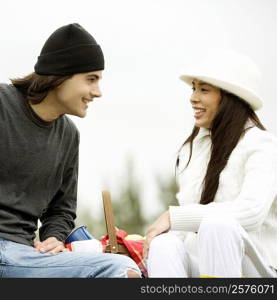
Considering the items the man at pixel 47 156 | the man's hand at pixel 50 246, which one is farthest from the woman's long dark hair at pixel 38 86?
the man's hand at pixel 50 246

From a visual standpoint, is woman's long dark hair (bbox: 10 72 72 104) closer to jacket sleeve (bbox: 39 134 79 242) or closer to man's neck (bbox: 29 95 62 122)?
man's neck (bbox: 29 95 62 122)

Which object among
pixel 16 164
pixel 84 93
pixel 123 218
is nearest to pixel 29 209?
pixel 16 164

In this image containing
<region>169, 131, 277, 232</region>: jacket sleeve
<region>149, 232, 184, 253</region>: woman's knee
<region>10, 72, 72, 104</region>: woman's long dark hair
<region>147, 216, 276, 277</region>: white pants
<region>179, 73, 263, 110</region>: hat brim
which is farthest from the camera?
<region>179, 73, 263, 110</region>: hat brim

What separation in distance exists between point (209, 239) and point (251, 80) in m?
1.21

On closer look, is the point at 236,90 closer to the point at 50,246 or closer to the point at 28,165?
the point at 28,165

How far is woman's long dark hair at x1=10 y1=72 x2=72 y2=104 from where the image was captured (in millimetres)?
5064

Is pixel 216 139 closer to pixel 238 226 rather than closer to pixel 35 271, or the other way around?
pixel 238 226

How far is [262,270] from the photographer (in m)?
4.92

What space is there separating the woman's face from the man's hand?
3.85 feet

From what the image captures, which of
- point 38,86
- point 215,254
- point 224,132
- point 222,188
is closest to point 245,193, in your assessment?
point 222,188

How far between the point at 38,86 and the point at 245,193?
1387 millimetres

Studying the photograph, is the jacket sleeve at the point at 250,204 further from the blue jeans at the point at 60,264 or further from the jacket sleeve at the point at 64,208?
the jacket sleeve at the point at 64,208

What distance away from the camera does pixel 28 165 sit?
16.4 ft

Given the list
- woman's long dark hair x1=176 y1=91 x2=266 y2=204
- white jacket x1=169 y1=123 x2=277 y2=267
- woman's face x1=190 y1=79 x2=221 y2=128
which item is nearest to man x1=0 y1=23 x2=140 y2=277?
white jacket x1=169 y1=123 x2=277 y2=267
